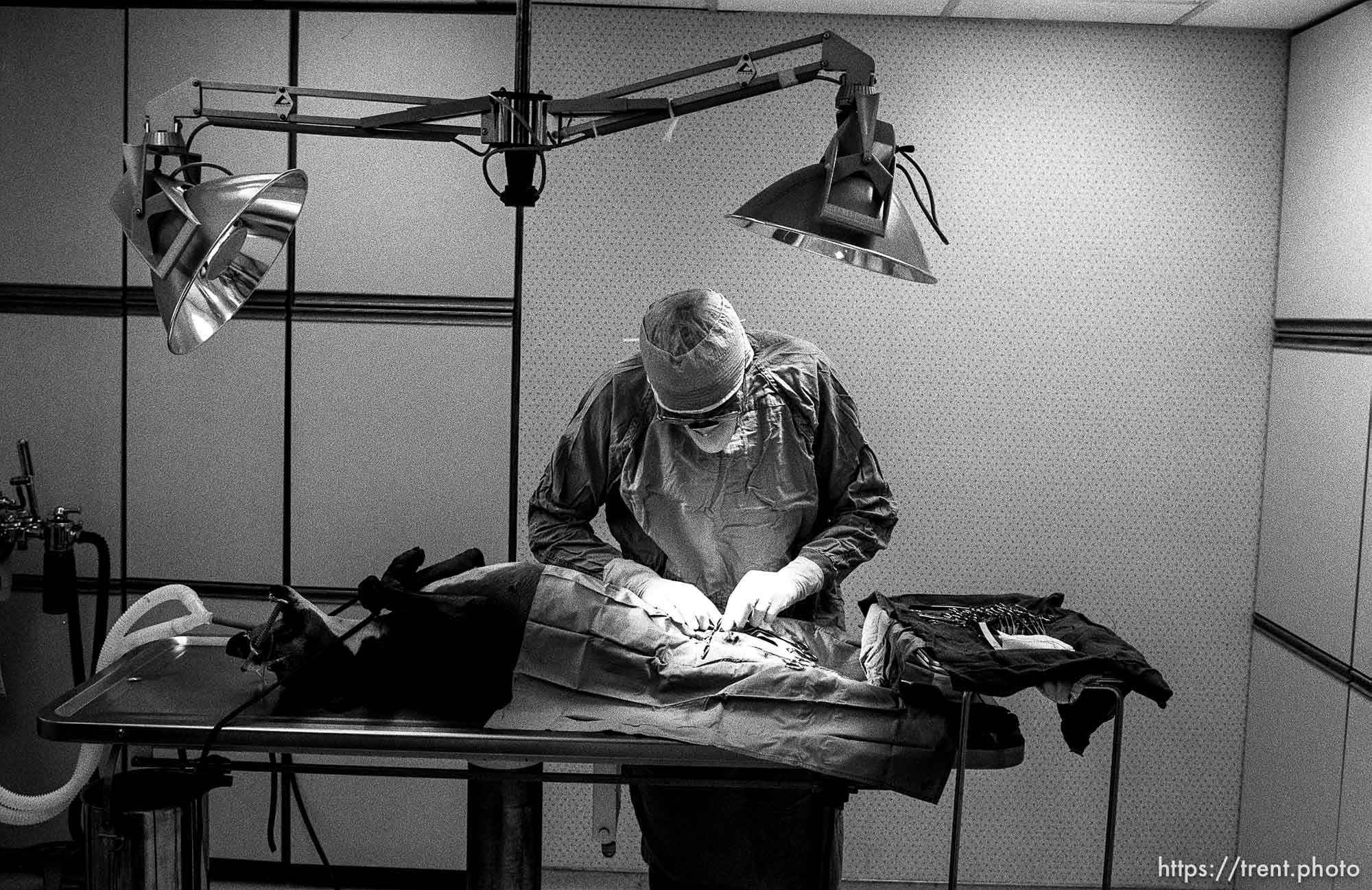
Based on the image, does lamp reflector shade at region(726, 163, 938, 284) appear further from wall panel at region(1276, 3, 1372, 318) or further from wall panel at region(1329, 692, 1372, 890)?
wall panel at region(1329, 692, 1372, 890)

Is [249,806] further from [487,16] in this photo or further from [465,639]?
[487,16]

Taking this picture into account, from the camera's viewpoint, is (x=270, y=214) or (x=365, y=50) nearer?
(x=270, y=214)

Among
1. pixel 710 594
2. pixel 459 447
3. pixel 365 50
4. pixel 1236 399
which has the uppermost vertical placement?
pixel 365 50

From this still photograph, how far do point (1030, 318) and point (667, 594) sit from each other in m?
1.68

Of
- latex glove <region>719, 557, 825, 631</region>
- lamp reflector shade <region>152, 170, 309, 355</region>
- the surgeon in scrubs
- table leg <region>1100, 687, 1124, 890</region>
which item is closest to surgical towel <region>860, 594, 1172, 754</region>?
table leg <region>1100, 687, 1124, 890</region>

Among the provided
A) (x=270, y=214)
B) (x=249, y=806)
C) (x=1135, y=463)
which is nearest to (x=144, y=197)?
(x=270, y=214)

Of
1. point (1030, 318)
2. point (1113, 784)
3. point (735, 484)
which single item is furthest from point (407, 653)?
point (1030, 318)

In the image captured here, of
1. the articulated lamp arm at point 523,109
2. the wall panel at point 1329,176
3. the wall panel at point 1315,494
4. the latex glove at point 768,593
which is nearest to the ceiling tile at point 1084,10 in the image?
the wall panel at point 1329,176

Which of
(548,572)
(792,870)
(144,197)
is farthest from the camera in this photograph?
(792,870)

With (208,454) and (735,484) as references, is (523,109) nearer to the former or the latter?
(735,484)

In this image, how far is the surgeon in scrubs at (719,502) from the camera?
2.40m

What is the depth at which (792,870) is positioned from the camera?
7.86 feet

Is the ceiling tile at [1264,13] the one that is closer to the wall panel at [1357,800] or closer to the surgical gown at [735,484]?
the surgical gown at [735,484]

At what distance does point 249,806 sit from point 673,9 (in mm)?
2688
